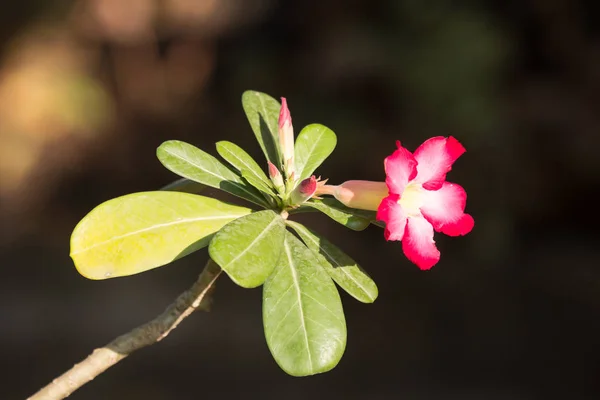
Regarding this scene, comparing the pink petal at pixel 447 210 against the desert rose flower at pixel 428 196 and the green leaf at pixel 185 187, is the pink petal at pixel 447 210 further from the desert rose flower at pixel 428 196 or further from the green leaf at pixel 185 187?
the green leaf at pixel 185 187

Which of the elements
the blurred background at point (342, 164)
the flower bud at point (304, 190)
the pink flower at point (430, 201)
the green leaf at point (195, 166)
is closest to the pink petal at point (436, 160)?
the pink flower at point (430, 201)

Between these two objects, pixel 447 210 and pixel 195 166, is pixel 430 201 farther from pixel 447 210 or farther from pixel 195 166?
pixel 195 166

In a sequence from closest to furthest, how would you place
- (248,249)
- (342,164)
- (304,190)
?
(248,249), (304,190), (342,164)

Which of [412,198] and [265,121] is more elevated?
[265,121]

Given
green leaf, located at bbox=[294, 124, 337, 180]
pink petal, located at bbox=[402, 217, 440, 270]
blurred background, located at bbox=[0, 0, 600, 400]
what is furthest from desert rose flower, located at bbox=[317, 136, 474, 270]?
blurred background, located at bbox=[0, 0, 600, 400]

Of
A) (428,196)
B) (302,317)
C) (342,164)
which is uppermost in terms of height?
(342,164)

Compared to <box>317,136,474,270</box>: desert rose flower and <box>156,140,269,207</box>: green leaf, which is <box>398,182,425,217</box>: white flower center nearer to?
<box>317,136,474,270</box>: desert rose flower

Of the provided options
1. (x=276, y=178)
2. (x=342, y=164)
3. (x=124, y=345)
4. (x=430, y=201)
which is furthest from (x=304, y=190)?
(x=342, y=164)
